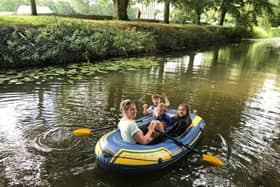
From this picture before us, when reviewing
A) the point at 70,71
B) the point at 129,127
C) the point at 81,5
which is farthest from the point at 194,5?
the point at 81,5

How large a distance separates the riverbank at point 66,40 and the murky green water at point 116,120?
120cm

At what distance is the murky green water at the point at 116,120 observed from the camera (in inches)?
164

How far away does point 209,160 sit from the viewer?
4.49 m

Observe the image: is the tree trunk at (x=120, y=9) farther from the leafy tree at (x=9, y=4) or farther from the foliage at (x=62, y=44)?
the leafy tree at (x=9, y=4)

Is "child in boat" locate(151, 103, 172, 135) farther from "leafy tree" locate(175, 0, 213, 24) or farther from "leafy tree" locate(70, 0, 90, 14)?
"leafy tree" locate(70, 0, 90, 14)

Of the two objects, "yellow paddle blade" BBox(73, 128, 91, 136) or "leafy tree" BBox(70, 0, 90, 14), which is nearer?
"yellow paddle blade" BBox(73, 128, 91, 136)

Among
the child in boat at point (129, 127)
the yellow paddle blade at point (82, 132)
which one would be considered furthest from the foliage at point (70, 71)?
the child in boat at point (129, 127)

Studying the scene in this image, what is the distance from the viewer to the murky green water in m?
4.17

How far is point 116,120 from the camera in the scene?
613cm

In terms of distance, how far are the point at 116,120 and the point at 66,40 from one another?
6936 mm

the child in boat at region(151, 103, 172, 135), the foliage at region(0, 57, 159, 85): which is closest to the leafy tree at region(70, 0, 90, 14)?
the foliage at region(0, 57, 159, 85)

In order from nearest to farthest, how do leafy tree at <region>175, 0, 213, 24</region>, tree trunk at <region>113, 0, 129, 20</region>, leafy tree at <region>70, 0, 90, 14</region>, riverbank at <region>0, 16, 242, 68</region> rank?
1. riverbank at <region>0, 16, 242, 68</region>
2. tree trunk at <region>113, 0, 129, 20</region>
3. leafy tree at <region>175, 0, 213, 24</region>
4. leafy tree at <region>70, 0, 90, 14</region>

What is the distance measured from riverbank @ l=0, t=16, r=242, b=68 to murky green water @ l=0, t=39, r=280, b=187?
1201 millimetres

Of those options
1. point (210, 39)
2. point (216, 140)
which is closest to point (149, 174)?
point (216, 140)
